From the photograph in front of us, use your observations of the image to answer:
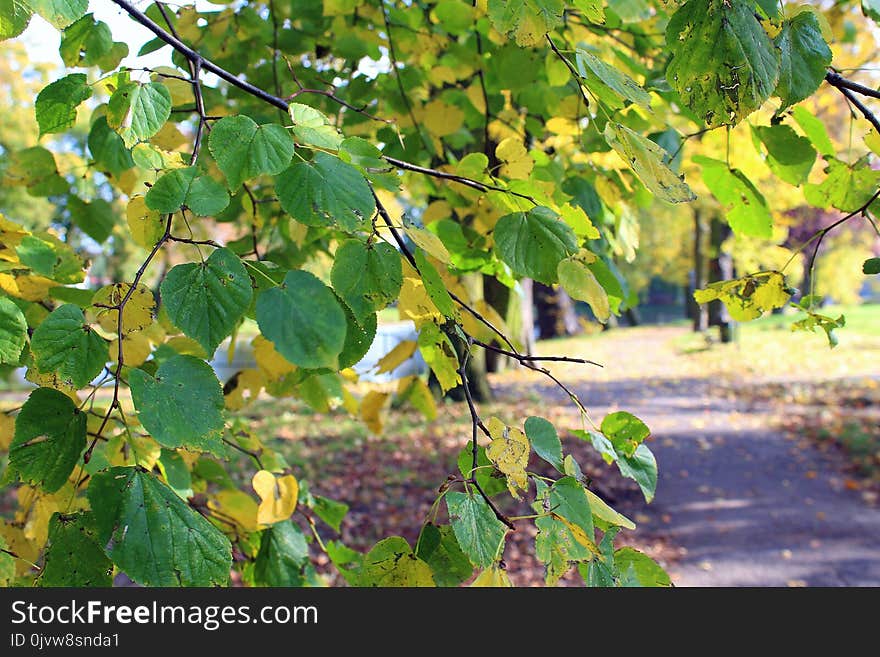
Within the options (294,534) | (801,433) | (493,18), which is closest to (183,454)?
(294,534)

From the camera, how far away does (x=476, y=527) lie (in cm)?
75

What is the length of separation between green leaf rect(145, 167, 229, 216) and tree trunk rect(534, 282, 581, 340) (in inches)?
740

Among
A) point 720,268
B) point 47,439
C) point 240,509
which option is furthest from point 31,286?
point 720,268

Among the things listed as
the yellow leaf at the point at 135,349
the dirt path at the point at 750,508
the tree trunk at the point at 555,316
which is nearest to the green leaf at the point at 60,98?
the yellow leaf at the point at 135,349

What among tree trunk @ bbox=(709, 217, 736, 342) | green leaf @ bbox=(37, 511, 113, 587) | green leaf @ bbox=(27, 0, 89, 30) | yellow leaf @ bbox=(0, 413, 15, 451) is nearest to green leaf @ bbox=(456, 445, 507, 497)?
green leaf @ bbox=(37, 511, 113, 587)

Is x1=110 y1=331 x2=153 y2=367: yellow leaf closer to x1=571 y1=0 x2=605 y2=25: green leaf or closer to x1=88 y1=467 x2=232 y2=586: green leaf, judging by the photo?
x1=88 y1=467 x2=232 y2=586: green leaf

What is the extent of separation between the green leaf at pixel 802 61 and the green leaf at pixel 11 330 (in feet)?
2.99

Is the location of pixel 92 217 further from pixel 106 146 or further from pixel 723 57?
pixel 723 57

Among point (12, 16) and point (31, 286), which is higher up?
point (12, 16)

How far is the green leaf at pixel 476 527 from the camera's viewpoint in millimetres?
732

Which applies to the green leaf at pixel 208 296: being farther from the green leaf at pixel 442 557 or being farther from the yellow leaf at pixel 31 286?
the yellow leaf at pixel 31 286

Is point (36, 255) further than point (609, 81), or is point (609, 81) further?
point (36, 255)

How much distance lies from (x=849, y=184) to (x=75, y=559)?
130cm

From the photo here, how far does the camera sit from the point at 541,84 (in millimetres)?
1722
